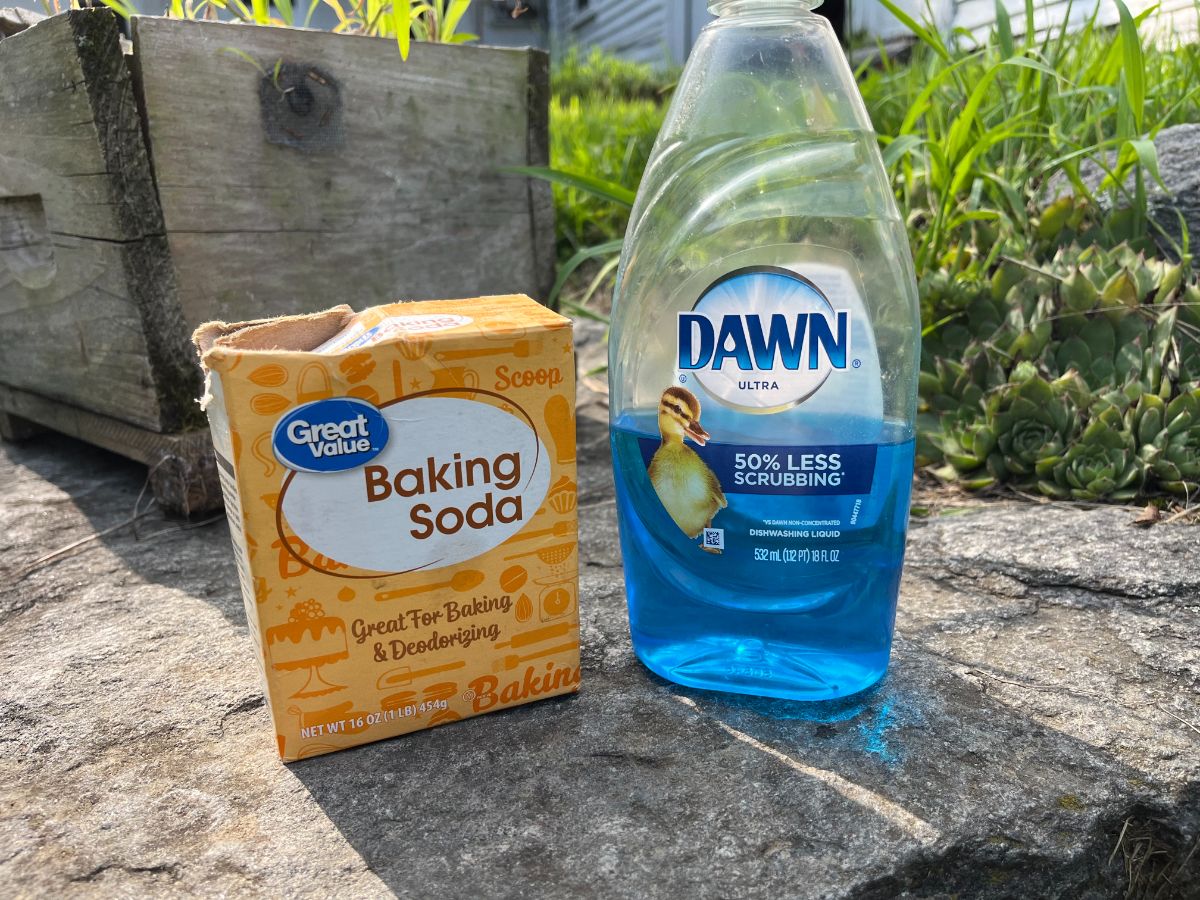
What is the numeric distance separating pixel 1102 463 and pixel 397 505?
3.42 feet

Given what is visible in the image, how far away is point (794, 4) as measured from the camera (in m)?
0.87

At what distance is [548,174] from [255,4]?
0.51 m

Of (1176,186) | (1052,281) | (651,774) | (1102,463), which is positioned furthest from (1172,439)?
(651,774)

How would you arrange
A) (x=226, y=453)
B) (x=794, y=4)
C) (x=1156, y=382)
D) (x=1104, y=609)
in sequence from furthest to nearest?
(x=1156, y=382) < (x=1104, y=609) < (x=794, y=4) < (x=226, y=453)

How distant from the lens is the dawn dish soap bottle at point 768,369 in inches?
33.1

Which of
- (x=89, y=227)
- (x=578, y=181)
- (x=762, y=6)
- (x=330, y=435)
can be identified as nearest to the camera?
(x=330, y=435)

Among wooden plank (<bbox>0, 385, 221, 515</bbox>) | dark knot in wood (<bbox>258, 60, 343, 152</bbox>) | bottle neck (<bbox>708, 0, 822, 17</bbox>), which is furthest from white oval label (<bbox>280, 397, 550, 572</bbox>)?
dark knot in wood (<bbox>258, 60, 343, 152</bbox>)

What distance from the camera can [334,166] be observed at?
4.79ft

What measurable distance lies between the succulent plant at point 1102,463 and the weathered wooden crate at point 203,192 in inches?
39.7

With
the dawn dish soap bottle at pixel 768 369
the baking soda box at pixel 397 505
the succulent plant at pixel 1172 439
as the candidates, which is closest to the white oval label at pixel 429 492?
the baking soda box at pixel 397 505

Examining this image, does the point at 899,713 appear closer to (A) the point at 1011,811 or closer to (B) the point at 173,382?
(A) the point at 1011,811

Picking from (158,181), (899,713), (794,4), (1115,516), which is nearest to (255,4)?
(158,181)

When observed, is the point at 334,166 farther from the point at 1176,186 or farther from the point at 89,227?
the point at 1176,186

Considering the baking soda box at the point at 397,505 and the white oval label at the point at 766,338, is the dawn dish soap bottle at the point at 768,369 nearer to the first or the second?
the white oval label at the point at 766,338
